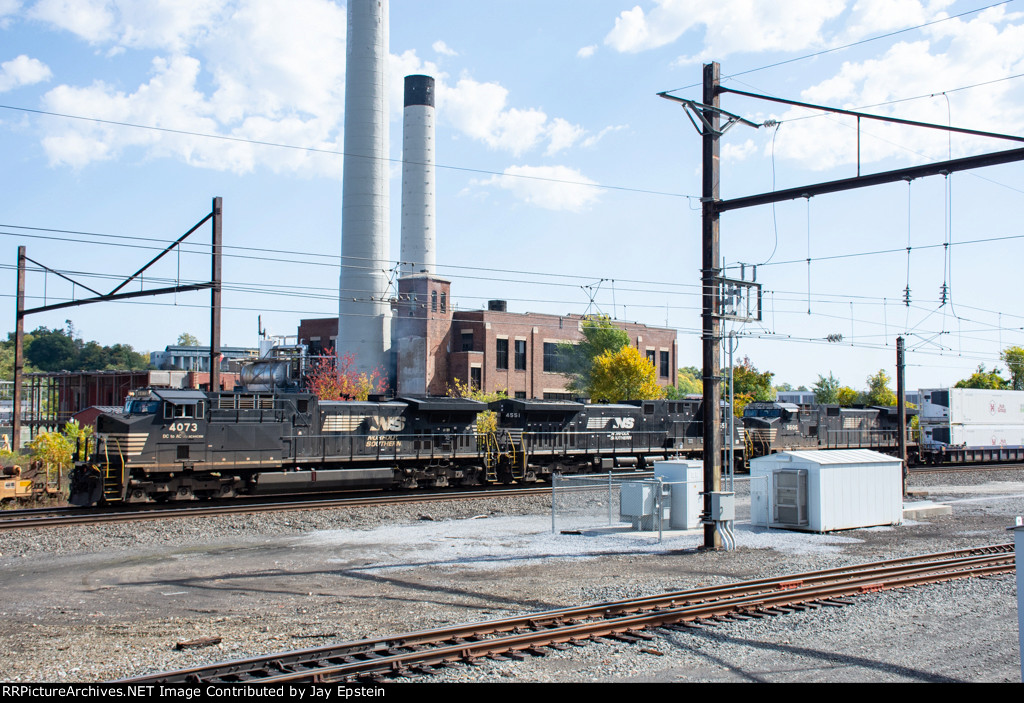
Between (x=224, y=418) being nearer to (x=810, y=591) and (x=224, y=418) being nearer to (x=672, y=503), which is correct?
(x=672, y=503)

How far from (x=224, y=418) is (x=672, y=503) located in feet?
44.6

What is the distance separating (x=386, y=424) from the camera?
28.4 meters

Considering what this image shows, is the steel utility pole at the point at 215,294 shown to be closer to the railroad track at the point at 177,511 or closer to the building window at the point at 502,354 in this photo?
the railroad track at the point at 177,511

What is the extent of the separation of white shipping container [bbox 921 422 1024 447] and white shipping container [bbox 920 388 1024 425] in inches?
11.6

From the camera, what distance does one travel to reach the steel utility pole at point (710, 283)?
16.1 metres

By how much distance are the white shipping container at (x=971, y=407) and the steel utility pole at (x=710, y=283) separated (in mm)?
35409

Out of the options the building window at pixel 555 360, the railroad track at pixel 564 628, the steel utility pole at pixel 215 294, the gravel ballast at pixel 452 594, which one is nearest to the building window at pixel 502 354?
the building window at pixel 555 360

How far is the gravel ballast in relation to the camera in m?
8.54

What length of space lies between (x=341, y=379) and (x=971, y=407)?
4223 cm

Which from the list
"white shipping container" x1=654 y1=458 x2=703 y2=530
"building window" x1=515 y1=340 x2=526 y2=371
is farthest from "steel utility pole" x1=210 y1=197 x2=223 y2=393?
"building window" x1=515 y1=340 x2=526 y2=371

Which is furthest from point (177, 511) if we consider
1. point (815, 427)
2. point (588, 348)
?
point (588, 348)

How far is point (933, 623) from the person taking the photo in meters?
10.3

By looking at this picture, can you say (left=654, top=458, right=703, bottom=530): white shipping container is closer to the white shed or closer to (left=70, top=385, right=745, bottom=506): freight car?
the white shed
